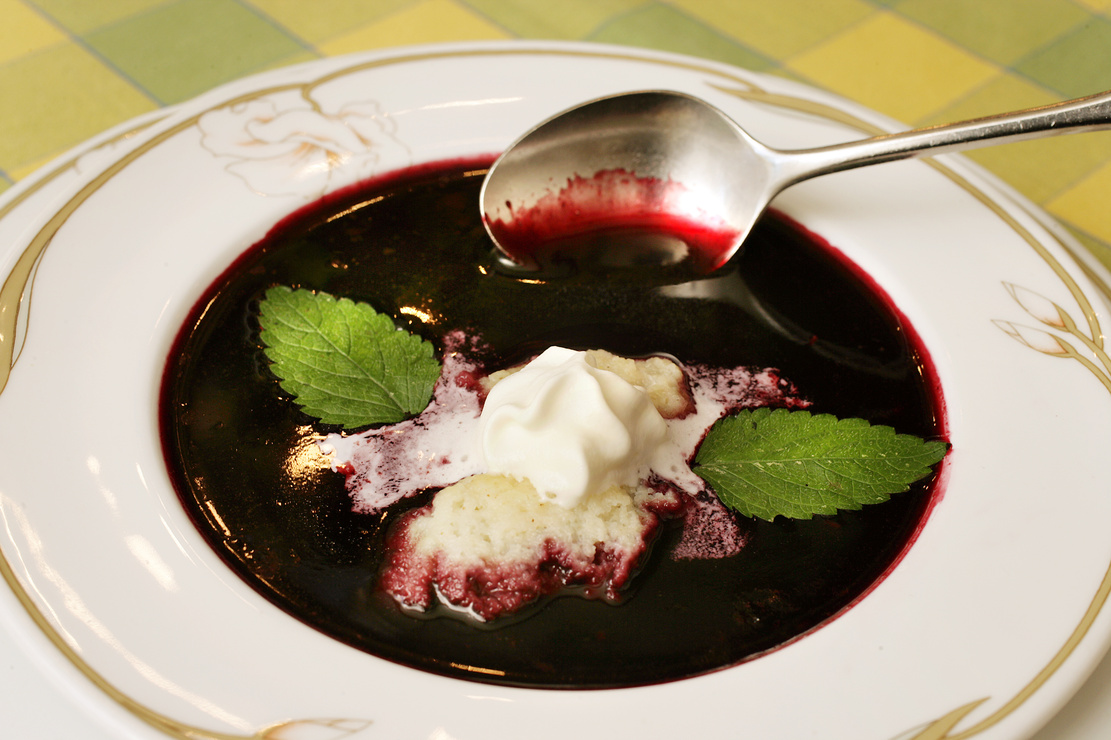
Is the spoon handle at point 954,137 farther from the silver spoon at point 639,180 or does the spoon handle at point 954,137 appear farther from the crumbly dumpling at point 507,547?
the crumbly dumpling at point 507,547

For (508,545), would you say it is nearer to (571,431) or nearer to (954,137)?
(571,431)

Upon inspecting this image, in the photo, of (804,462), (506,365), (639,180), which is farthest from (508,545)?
(639,180)

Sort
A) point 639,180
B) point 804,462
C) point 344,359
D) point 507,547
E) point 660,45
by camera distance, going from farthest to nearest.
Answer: point 660,45, point 639,180, point 344,359, point 804,462, point 507,547

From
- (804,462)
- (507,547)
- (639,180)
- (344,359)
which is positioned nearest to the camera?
(507,547)

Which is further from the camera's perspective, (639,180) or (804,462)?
(639,180)

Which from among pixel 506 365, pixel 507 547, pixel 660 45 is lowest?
pixel 507 547

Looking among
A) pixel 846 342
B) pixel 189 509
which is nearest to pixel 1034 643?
pixel 846 342
